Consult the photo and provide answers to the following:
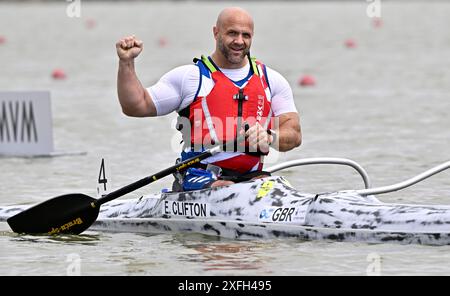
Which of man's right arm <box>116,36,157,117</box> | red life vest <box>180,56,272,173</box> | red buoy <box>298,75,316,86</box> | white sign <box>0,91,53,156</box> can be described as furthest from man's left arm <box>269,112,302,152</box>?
red buoy <box>298,75,316,86</box>

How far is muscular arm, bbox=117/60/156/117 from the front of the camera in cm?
902

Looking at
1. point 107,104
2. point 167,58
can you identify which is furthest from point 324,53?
point 107,104

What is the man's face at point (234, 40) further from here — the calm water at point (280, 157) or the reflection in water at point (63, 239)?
the reflection in water at point (63, 239)

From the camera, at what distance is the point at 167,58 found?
109 feet

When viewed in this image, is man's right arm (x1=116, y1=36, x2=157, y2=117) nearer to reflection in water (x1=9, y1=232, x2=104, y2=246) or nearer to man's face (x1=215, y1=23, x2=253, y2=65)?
man's face (x1=215, y1=23, x2=253, y2=65)

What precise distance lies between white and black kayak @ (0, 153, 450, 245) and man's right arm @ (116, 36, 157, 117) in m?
0.76

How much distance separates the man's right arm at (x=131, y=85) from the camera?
898 centimetres

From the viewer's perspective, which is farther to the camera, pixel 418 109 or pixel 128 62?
pixel 418 109

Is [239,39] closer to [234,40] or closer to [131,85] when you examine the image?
[234,40]

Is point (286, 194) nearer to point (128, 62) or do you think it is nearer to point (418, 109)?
point (128, 62)

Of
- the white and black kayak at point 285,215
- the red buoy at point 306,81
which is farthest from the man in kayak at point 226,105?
the red buoy at point 306,81

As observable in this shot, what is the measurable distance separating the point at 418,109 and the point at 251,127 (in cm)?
997

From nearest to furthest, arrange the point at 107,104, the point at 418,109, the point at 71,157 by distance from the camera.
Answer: the point at 71,157 < the point at 418,109 < the point at 107,104
